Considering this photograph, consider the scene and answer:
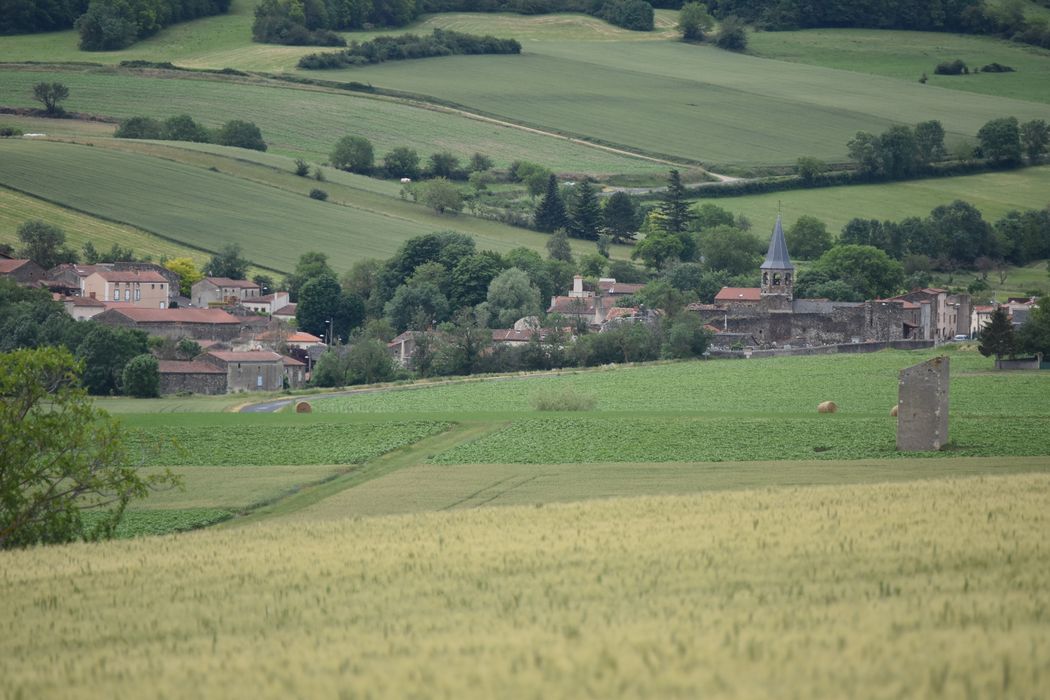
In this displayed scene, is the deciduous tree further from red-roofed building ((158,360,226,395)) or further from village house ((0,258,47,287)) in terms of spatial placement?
village house ((0,258,47,287))

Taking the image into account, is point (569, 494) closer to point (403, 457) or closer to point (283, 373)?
point (403, 457)

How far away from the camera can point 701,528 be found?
98.9 feet

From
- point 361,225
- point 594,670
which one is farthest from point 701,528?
point 361,225

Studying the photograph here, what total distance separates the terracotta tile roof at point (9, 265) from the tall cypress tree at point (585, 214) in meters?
51.3

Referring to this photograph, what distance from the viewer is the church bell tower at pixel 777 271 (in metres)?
115

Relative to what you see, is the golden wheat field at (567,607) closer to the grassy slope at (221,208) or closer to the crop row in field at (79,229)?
the crop row in field at (79,229)

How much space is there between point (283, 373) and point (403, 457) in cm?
4773

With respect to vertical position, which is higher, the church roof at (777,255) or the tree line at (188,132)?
the tree line at (188,132)

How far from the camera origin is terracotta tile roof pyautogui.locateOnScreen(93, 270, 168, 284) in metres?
118

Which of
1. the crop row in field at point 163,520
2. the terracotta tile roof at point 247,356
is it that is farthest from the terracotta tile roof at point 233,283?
the crop row in field at point 163,520

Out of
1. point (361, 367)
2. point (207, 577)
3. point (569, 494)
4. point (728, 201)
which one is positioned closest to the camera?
point (207, 577)

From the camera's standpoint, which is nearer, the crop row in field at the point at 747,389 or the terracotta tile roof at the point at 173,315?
the crop row in field at the point at 747,389

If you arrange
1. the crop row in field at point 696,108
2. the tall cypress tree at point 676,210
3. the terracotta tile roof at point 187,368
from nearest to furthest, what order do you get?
the terracotta tile roof at point 187,368 → the tall cypress tree at point 676,210 → the crop row in field at point 696,108

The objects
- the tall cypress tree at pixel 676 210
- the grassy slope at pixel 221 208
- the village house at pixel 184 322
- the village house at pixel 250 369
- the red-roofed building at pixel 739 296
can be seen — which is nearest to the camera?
the village house at pixel 250 369
